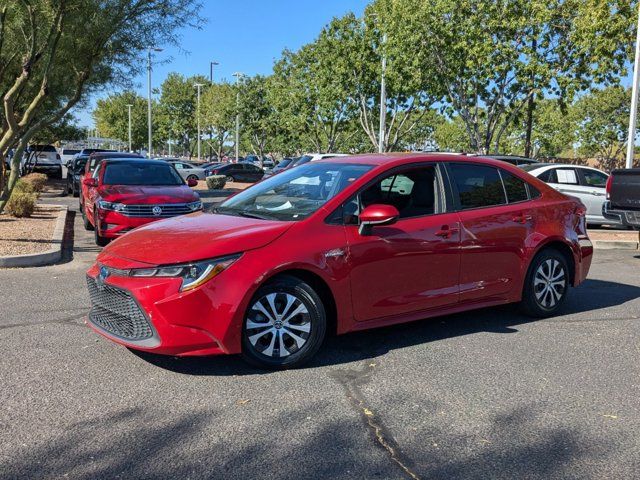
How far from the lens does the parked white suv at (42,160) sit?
31.0 m

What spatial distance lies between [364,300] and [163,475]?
2.21 meters

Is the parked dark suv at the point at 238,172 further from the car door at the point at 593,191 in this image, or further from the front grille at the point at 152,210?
the front grille at the point at 152,210

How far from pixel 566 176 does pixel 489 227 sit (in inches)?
433

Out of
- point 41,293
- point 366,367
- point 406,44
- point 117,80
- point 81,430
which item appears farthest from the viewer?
point 406,44

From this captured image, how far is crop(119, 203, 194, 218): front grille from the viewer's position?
10.1 m

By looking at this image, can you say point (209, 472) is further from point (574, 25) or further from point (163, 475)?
point (574, 25)

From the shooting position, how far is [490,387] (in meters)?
4.34

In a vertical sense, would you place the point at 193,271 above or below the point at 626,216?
below

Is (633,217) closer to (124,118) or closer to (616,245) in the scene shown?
(616,245)

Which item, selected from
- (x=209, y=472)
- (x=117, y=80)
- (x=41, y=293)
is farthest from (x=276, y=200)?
(x=117, y=80)

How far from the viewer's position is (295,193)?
17.4 ft

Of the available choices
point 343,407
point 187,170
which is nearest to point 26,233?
point 343,407

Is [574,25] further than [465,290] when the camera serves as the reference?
Yes

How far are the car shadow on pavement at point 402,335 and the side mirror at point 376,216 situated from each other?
3.46 ft
